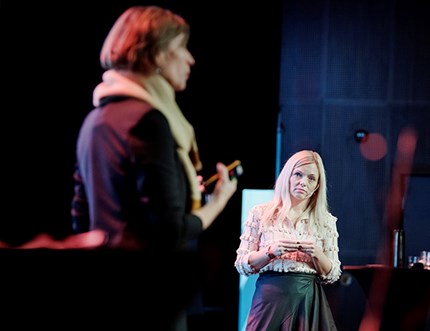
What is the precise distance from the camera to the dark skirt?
11.9ft

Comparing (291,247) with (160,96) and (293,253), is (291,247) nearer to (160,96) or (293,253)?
(293,253)

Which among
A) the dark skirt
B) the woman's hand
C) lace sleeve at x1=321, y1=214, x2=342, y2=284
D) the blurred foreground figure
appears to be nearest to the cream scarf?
the blurred foreground figure

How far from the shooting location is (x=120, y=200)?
1.92 meters

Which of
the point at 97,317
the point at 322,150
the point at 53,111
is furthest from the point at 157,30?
the point at 322,150

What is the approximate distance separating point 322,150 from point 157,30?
4959 mm

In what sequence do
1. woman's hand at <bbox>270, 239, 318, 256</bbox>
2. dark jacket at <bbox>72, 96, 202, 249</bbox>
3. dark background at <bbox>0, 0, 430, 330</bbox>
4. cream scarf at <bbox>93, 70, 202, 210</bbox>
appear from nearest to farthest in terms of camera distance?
dark jacket at <bbox>72, 96, 202, 249</bbox> → cream scarf at <bbox>93, 70, 202, 210</bbox> → dark background at <bbox>0, 0, 430, 330</bbox> → woman's hand at <bbox>270, 239, 318, 256</bbox>

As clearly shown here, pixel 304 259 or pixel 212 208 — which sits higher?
pixel 212 208

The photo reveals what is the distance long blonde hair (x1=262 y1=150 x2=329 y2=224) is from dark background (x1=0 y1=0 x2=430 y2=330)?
41 cm

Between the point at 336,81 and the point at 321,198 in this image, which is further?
the point at 336,81

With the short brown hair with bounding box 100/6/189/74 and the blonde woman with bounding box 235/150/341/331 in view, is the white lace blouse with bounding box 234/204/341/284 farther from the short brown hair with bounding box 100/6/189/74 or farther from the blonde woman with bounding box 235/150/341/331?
the short brown hair with bounding box 100/6/189/74

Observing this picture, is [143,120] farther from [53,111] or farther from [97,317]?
[53,111]

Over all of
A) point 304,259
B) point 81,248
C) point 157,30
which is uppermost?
point 157,30

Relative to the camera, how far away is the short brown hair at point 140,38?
1997 mm

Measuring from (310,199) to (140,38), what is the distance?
6.75ft
